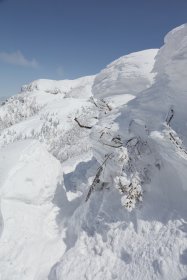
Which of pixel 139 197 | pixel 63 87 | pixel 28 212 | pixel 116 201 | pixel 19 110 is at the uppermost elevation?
pixel 139 197

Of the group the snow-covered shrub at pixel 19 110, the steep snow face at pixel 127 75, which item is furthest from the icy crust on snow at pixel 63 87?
the steep snow face at pixel 127 75

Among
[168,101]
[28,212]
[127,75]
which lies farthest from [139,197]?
[127,75]

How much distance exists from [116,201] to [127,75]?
1124 centimetres

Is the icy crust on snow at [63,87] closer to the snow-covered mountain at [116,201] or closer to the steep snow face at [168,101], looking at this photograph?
the snow-covered mountain at [116,201]

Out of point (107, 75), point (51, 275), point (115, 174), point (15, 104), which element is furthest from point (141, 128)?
point (15, 104)

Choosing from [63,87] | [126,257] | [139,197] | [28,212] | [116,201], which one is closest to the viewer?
[126,257]

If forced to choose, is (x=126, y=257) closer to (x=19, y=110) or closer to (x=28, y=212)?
(x=28, y=212)

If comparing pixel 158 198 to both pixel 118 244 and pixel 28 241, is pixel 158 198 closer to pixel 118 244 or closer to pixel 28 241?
pixel 118 244

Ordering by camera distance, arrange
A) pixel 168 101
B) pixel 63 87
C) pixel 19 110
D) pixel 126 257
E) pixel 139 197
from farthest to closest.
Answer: pixel 63 87 < pixel 19 110 < pixel 168 101 < pixel 139 197 < pixel 126 257

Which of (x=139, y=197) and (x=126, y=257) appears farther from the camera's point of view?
(x=139, y=197)

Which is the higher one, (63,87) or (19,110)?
(63,87)

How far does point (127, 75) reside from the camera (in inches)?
743

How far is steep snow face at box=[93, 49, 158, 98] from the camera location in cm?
1869

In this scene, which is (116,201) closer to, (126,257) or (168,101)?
(126,257)
